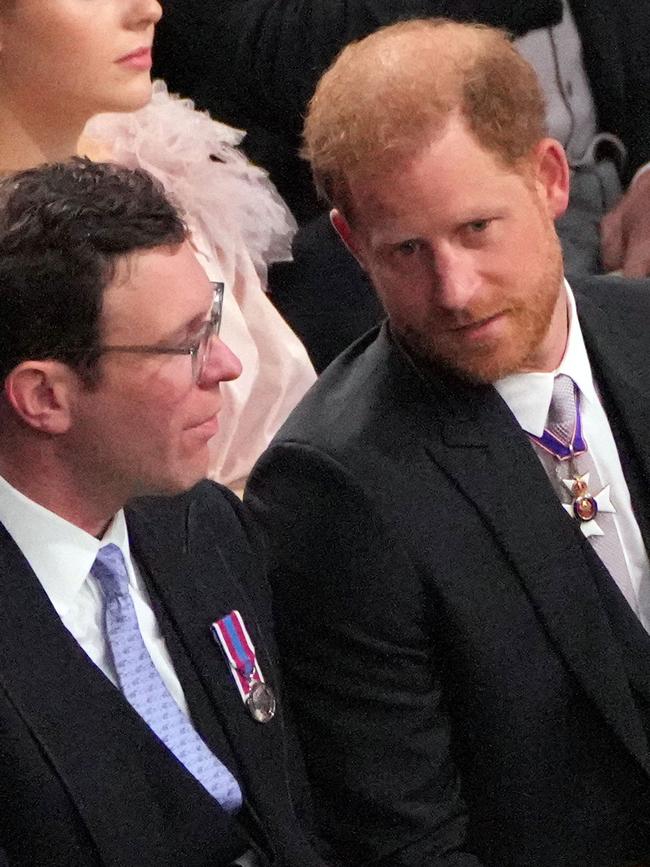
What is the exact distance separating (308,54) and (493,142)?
2.79ft

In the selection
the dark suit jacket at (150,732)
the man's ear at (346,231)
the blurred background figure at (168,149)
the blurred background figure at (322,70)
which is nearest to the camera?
the dark suit jacket at (150,732)

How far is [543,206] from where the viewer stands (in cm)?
130

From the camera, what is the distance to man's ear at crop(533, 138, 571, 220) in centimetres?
131

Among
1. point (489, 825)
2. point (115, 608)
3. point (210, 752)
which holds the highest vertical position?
point (115, 608)

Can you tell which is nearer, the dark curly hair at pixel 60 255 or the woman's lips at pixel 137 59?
the dark curly hair at pixel 60 255

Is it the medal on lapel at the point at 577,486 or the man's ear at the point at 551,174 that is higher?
the man's ear at the point at 551,174

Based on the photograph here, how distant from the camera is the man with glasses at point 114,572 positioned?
3.61ft

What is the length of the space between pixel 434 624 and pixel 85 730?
343 millimetres

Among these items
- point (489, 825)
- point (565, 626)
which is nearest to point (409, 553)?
point (565, 626)

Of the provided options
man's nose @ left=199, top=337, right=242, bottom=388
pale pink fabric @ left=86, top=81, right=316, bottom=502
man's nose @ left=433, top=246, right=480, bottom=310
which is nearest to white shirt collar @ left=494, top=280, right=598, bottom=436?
man's nose @ left=433, top=246, right=480, bottom=310

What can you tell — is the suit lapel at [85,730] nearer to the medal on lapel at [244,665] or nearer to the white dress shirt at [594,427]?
the medal on lapel at [244,665]

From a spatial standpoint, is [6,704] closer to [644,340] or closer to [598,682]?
[598,682]

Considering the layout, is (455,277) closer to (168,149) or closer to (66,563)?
(66,563)

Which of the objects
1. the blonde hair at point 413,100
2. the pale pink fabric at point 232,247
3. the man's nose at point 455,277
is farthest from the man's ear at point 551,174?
the pale pink fabric at point 232,247
